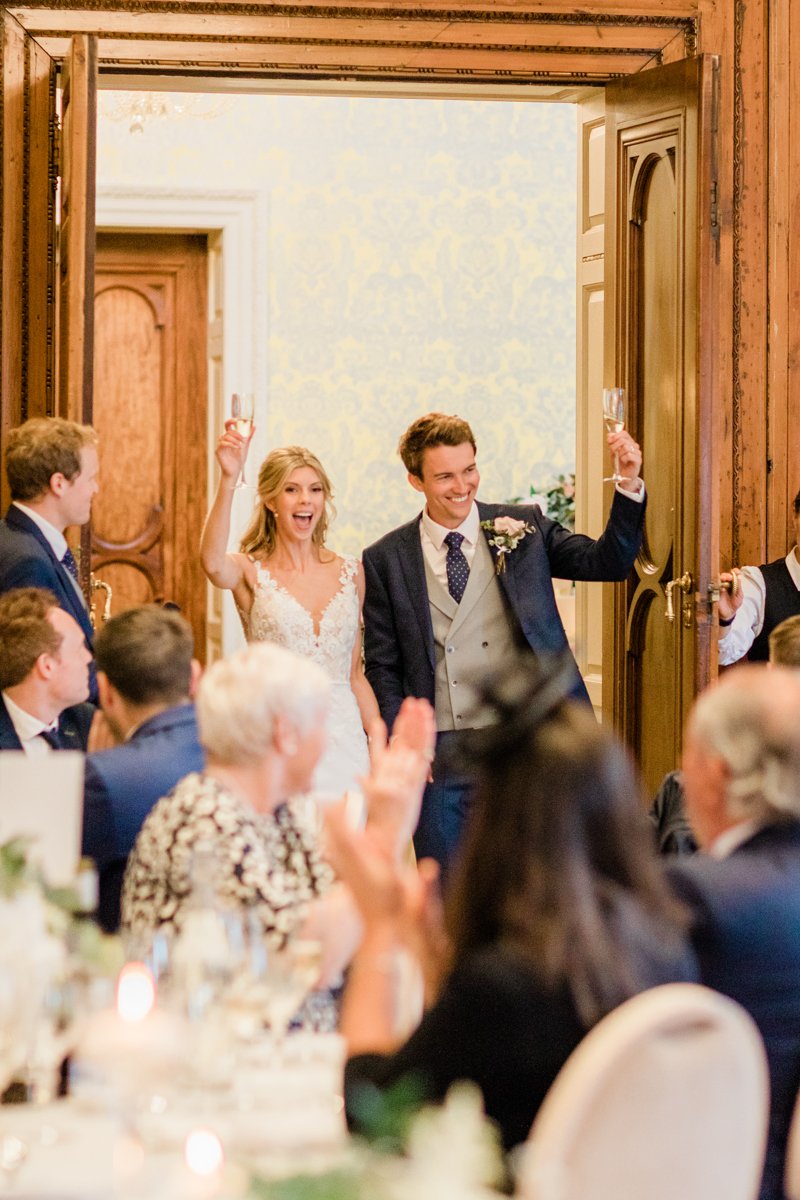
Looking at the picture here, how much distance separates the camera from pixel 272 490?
4973 mm

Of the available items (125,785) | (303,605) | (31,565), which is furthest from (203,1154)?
(303,605)

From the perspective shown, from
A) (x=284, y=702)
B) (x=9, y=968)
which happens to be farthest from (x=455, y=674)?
(x=9, y=968)

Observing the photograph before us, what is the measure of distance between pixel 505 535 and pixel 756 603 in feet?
2.90

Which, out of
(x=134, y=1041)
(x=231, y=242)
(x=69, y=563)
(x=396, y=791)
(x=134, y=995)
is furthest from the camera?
(x=231, y=242)

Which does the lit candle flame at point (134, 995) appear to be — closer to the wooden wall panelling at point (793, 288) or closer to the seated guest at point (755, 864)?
the seated guest at point (755, 864)

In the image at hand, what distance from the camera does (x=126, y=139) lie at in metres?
7.83

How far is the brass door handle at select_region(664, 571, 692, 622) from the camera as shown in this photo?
4898mm

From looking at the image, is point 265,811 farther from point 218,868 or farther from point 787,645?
point 787,645

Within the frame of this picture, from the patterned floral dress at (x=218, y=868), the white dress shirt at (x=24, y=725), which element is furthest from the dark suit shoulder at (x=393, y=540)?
the patterned floral dress at (x=218, y=868)

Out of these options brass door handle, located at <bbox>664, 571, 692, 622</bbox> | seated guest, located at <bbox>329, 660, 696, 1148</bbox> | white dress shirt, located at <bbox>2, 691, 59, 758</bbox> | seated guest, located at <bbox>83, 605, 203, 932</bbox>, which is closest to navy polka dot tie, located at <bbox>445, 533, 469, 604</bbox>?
brass door handle, located at <bbox>664, 571, 692, 622</bbox>

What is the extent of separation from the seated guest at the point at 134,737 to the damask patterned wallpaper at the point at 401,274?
201 inches

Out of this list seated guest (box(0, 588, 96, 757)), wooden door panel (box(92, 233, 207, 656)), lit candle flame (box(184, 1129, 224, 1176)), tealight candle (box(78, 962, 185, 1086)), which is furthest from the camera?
wooden door panel (box(92, 233, 207, 656))

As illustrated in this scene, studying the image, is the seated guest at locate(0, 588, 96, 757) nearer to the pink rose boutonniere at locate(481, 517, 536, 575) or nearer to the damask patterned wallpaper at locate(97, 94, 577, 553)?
the pink rose boutonniere at locate(481, 517, 536, 575)

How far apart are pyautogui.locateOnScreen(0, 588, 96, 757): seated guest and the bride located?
133 centimetres
